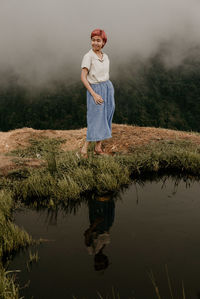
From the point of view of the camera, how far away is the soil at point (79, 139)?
15.2ft

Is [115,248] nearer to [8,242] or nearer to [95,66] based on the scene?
[8,242]

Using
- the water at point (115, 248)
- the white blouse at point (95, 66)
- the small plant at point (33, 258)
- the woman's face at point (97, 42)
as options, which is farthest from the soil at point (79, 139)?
the small plant at point (33, 258)

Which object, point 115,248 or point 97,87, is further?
point 97,87

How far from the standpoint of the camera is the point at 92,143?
5.91 metres

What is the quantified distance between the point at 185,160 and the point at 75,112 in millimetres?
83870

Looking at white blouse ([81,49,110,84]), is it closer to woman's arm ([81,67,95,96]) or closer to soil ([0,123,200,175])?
woman's arm ([81,67,95,96])

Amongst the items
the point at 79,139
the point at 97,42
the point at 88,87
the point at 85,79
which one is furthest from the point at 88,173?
the point at 79,139

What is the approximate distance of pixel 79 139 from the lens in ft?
24.4

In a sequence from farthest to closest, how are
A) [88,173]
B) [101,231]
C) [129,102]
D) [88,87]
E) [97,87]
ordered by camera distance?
[129,102] → [97,87] → [88,87] → [88,173] → [101,231]

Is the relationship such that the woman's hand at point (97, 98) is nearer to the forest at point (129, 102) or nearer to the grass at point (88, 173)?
the grass at point (88, 173)

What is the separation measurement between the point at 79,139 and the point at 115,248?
5.30 m

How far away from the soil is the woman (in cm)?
76

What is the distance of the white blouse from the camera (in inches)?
178

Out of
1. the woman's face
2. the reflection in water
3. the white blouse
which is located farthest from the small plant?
the woman's face
